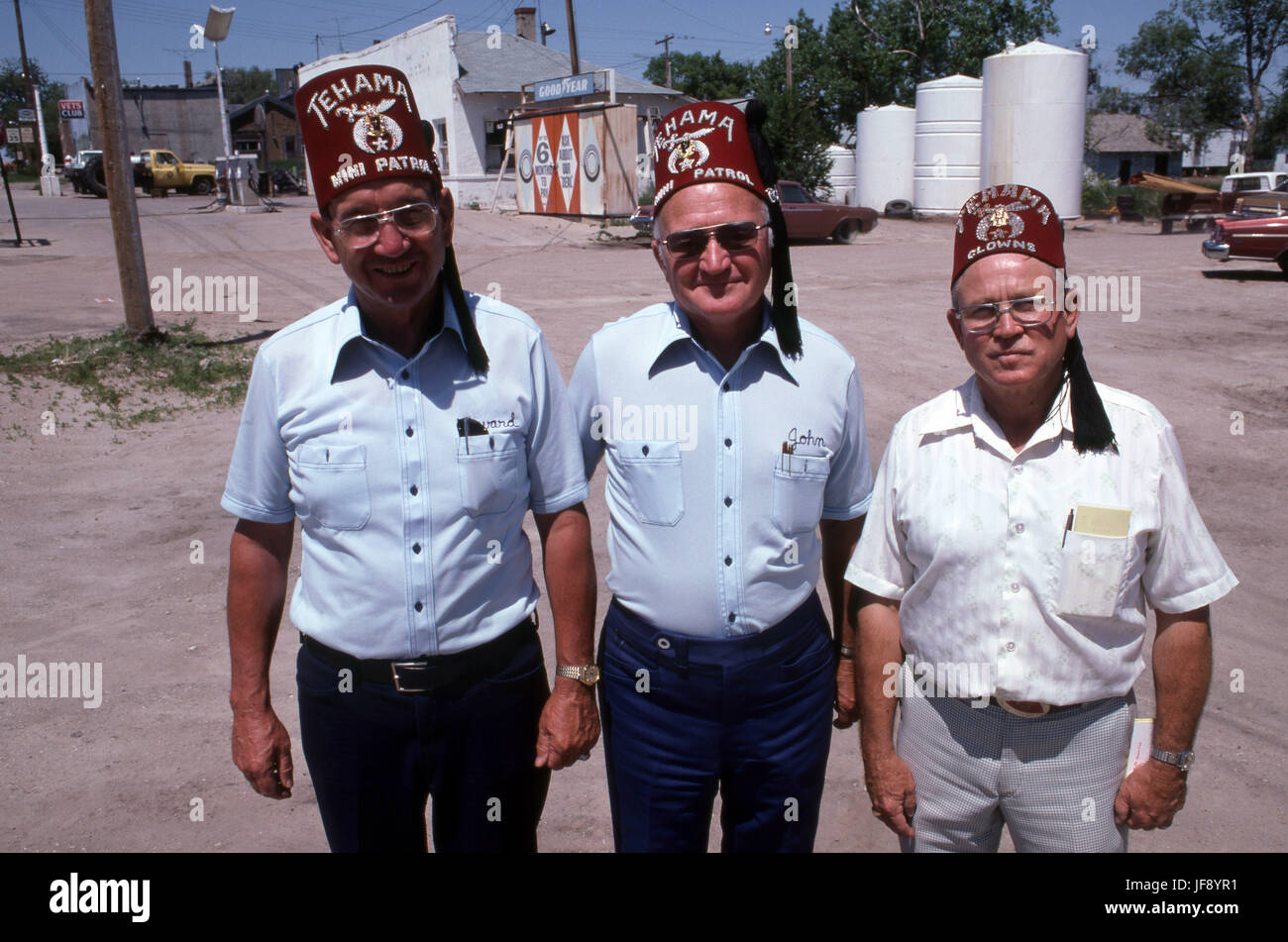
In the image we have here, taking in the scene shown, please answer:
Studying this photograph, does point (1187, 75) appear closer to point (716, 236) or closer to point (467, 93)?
point (467, 93)

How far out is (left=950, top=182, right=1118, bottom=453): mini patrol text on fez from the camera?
7.02ft

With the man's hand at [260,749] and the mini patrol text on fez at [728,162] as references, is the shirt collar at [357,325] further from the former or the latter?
the man's hand at [260,749]

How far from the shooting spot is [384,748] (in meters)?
2.35

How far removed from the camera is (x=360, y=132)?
2281 millimetres

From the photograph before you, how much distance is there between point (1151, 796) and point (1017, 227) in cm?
126

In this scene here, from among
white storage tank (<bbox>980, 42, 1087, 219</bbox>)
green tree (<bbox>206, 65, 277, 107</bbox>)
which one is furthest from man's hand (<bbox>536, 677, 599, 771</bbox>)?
green tree (<bbox>206, 65, 277, 107</bbox>)

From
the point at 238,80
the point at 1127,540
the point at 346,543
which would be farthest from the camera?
the point at 238,80

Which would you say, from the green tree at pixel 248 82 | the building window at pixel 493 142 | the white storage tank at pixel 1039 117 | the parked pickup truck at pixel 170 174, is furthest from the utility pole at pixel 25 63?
the green tree at pixel 248 82

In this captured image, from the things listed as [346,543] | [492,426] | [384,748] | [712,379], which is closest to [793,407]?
[712,379]

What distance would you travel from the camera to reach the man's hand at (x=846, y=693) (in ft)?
8.62

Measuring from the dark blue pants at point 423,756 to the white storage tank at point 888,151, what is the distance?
35081 millimetres
